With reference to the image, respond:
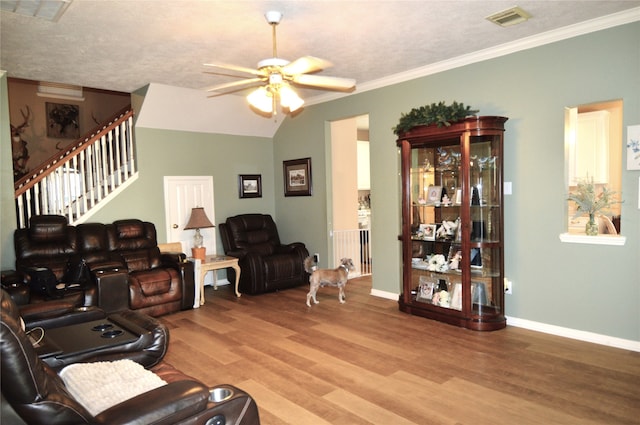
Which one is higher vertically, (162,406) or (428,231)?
(428,231)

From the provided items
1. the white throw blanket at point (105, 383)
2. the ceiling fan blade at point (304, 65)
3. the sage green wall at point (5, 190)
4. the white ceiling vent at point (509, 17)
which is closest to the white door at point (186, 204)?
the sage green wall at point (5, 190)

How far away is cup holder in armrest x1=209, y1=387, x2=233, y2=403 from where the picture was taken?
1.79 meters

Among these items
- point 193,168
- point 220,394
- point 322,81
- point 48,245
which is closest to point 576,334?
point 322,81

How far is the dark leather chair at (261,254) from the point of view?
5.76m

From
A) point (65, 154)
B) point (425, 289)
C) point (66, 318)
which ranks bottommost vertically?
point (425, 289)

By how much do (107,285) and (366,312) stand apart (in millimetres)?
2828

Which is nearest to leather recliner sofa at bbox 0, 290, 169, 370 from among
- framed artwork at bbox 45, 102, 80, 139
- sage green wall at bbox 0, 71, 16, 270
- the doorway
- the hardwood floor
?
the hardwood floor

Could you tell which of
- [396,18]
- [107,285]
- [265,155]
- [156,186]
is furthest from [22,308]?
[265,155]

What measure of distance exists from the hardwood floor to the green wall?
→ 1.34ft

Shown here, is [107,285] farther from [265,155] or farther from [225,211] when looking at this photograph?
[265,155]

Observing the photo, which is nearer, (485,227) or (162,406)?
(162,406)

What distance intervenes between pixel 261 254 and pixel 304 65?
3546 millimetres

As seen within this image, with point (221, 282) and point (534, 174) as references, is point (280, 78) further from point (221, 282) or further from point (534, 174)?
point (221, 282)

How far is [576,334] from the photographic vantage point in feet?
12.6
